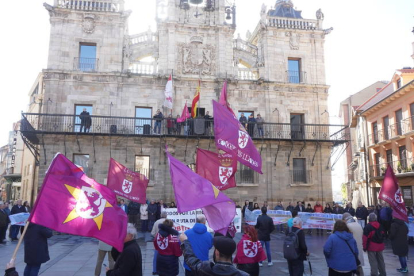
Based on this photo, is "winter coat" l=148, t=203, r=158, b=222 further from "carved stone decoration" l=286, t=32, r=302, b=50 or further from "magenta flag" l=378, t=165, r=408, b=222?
"carved stone decoration" l=286, t=32, r=302, b=50

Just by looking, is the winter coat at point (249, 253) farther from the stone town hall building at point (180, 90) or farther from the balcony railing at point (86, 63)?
the balcony railing at point (86, 63)

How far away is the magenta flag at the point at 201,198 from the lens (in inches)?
260

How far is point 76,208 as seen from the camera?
552 centimetres

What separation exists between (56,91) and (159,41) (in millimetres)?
7710

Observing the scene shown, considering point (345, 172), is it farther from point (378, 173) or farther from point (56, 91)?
point (56, 91)

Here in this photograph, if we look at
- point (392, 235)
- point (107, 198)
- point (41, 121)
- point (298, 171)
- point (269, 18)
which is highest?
point (269, 18)

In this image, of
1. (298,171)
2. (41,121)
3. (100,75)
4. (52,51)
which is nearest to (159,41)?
(100,75)

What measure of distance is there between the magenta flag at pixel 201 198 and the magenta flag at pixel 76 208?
4.23 ft

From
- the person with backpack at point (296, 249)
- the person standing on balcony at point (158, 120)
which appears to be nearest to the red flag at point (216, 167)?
the person with backpack at point (296, 249)

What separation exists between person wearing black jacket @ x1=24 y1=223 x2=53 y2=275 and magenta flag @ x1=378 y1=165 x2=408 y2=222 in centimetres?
927

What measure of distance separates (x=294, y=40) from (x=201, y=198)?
896 inches

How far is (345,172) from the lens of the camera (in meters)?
51.4

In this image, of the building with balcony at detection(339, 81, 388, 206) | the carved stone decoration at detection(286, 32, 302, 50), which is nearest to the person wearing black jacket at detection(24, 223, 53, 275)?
the carved stone decoration at detection(286, 32, 302, 50)

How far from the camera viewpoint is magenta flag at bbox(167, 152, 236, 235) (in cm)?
661
